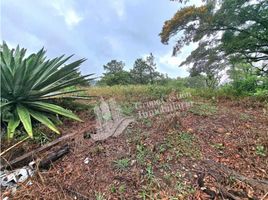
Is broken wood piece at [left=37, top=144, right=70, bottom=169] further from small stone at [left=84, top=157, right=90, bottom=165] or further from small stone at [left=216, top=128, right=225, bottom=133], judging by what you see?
small stone at [left=216, top=128, right=225, bottom=133]

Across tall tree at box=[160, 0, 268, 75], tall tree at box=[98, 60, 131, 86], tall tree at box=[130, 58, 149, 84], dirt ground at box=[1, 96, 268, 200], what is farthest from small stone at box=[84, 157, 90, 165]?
tall tree at box=[130, 58, 149, 84]

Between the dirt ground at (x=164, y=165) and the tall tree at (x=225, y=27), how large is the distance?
15.4 feet

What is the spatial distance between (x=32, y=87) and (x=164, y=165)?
86.8 inches

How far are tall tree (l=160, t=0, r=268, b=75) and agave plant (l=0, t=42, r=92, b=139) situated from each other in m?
5.03

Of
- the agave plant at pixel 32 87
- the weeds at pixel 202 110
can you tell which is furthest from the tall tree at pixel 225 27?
the agave plant at pixel 32 87

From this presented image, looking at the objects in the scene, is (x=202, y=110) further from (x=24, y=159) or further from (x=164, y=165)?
(x=24, y=159)

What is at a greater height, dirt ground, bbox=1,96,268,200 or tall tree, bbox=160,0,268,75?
tall tree, bbox=160,0,268,75

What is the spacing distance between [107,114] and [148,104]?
950 millimetres

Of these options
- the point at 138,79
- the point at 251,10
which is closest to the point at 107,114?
the point at 251,10

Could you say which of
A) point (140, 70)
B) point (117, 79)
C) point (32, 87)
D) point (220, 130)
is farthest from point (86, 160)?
point (140, 70)

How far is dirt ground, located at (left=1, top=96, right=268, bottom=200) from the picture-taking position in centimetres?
234

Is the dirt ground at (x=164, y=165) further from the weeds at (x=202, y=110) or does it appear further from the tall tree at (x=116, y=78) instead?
the tall tree at (x=116, y=78)

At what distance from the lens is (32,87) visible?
3.60m

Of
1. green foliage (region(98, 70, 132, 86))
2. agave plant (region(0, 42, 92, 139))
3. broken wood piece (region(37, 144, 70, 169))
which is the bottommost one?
broken wood piece (region(37, 144, 70, 169))
